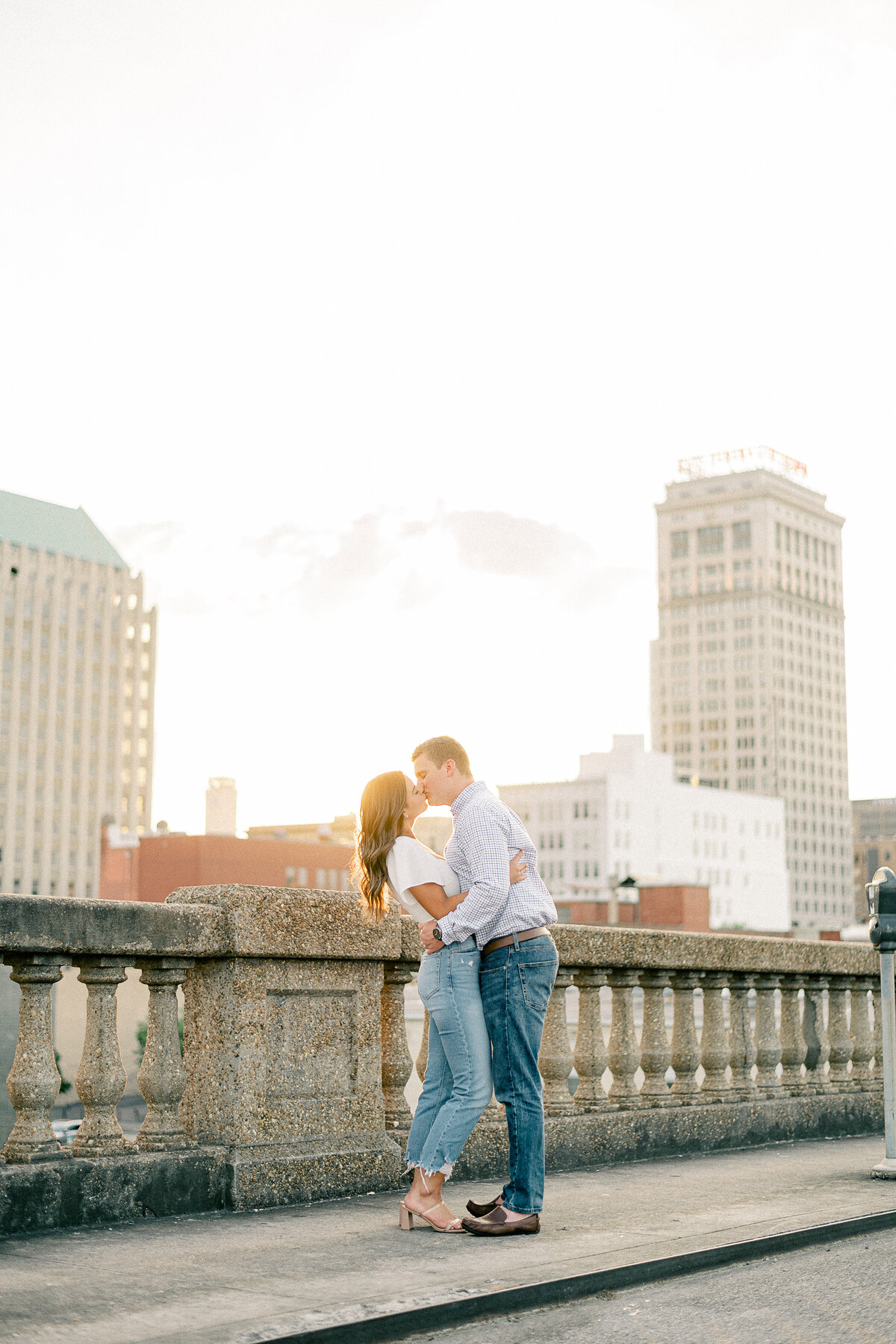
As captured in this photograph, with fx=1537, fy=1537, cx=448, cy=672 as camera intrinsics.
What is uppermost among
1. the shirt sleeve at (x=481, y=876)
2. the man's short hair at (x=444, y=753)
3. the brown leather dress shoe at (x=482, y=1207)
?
the man's short hair at (x=444, y=753)

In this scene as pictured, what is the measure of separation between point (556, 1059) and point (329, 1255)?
9.19 feet

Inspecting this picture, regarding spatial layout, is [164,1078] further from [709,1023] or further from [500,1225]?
[709,1023]

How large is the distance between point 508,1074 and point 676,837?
157 m

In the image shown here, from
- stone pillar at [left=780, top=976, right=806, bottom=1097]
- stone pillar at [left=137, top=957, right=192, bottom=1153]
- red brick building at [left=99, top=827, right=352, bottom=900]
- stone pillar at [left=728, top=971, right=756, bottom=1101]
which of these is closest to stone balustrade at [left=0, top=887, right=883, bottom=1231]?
stone pillar at [left=137, top=957, right=192, bottom=1153]

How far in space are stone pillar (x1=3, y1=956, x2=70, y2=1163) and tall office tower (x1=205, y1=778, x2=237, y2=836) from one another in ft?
319

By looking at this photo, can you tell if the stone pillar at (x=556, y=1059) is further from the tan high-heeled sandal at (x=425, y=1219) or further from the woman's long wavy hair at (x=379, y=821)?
the woman's long wavy hair at (x=379, y=821)

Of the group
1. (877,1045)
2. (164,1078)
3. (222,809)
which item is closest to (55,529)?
(222,809)

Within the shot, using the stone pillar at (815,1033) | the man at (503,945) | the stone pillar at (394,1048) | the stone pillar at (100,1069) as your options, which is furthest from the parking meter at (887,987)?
the stone pillar at (100,1069)

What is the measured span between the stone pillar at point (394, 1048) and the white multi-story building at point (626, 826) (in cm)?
13804

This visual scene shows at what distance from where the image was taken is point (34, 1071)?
18.4 feet

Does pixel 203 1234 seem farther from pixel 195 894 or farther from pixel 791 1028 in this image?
pixel 791 1028

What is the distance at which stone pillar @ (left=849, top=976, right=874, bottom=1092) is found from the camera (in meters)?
10.4

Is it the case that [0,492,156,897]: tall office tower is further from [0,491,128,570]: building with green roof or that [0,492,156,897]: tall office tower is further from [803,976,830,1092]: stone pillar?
[803,976,830,1092]: stone pillar

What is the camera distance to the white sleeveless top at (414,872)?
5.77 m
